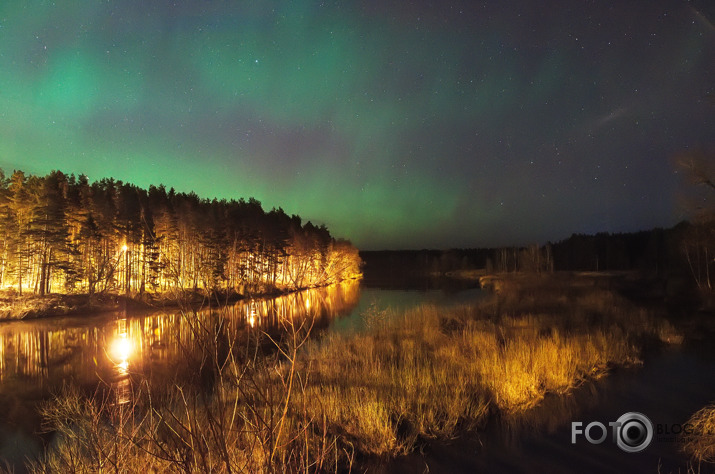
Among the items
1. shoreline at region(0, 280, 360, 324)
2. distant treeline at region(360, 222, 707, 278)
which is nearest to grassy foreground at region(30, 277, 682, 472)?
shoreline at region(0, 280, 360, 324)

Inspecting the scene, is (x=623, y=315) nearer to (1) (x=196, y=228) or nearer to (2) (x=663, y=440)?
(2) (x=663, y=440)

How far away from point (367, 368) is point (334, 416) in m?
3.14

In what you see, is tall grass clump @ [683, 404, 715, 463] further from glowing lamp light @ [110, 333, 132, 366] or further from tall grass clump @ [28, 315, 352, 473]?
glowing lamp light @ [110, 333, 132, 366]

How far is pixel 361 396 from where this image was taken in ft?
25.9

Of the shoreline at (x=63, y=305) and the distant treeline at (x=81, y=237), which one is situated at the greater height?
the distant treeline at (x=81, y=237)

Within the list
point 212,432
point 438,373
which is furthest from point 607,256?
point 212,432

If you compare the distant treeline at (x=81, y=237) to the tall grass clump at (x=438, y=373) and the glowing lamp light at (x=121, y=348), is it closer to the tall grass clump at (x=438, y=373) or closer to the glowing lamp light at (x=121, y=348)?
the glowing lamp light at (x=121, y=348)

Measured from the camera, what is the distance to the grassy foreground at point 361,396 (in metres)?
4.09

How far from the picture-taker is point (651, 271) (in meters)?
62.6

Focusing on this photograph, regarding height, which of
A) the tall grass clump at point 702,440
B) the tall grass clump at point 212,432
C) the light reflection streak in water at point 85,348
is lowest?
the light reflection streak in water at point 85,348

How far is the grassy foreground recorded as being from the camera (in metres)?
4.09

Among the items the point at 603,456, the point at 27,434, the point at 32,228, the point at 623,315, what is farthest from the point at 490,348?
the point at 32,228

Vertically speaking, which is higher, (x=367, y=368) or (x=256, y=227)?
(x=256, y=227)

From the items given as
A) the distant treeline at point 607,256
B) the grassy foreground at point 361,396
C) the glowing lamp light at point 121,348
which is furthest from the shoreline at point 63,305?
the distant treeline at point 607,256
